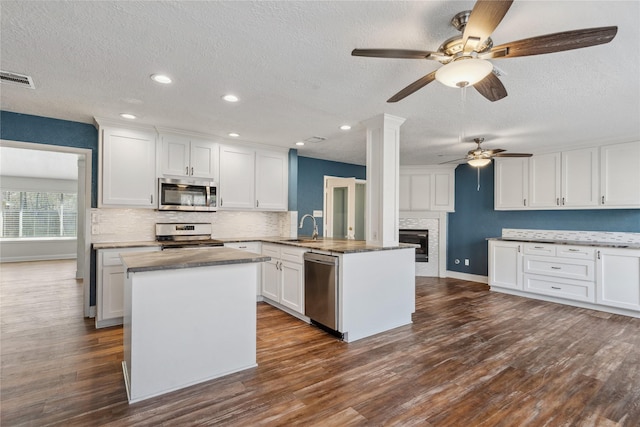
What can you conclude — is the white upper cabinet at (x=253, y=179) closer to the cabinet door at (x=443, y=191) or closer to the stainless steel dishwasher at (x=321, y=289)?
the stainless steel dishwasher at (x=321, y=289)

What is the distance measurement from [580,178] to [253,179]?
4.98 metres

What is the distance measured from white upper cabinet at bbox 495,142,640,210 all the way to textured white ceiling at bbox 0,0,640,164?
1.99 ft

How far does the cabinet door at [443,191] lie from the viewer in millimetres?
6598

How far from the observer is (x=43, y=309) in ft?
13.6

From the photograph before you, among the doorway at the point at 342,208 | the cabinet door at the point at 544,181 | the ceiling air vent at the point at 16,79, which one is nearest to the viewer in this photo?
the ceiling air vent at the point at 16,79

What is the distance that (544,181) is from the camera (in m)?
5.19

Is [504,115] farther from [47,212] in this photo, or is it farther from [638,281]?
[47,212]

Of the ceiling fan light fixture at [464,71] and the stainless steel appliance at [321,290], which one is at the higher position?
the ceiling fan light fixture at [464,71]

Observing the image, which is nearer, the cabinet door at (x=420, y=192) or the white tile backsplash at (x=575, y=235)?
the white tile backsplash at (x=575, y=235)

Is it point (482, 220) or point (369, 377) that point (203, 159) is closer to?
point (369, 377)

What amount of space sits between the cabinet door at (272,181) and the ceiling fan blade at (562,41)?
3744 mm

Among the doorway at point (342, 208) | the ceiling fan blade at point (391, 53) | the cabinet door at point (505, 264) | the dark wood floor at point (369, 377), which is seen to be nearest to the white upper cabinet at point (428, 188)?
the doorway at point (342, 208)

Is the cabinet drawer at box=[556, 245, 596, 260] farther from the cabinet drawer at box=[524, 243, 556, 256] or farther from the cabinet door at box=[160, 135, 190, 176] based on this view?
the cabinet door at box=[160, 135, 190, 176]

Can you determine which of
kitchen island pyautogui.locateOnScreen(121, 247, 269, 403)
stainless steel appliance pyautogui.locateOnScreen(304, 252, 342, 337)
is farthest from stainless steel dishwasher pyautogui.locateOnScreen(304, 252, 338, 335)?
kitchen island pyautogui.locateOnScreen(121, 247, 269, 403)
